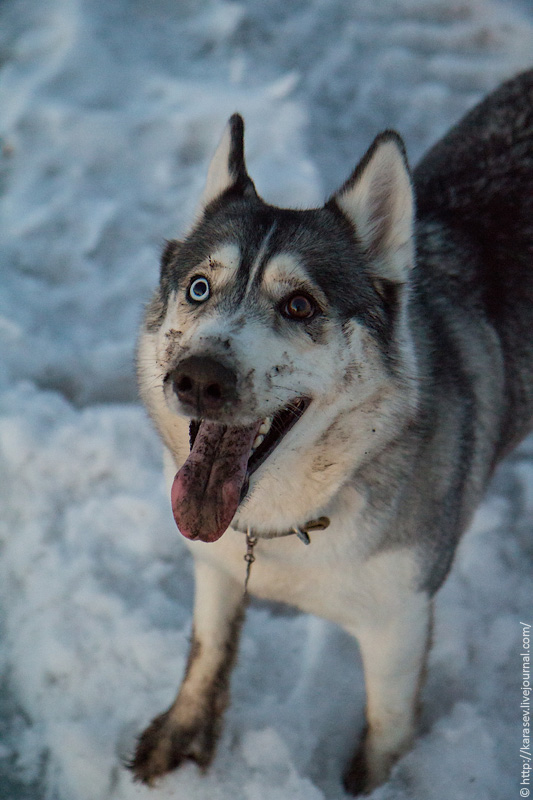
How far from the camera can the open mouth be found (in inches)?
75.6

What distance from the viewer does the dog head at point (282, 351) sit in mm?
1891

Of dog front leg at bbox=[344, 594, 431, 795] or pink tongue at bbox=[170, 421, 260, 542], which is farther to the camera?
dog front leg at bbox=[344, 594, 431, 795]

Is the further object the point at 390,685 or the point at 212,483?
the point at 390,685

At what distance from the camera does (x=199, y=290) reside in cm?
216

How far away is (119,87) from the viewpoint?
515 centimetres

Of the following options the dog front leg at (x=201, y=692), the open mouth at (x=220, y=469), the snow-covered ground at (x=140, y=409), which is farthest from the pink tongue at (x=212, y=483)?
the snow-covered ground at (x=140, y=409)

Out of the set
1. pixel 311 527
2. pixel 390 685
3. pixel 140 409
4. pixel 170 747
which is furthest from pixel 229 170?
pixel 170 747

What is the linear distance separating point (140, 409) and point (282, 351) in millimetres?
1905

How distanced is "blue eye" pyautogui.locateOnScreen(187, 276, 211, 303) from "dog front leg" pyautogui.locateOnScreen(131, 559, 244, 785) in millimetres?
1018

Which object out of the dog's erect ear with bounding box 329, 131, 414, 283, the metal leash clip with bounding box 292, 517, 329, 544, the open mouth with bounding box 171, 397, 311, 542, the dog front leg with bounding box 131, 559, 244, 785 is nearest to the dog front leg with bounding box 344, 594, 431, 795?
the metal leash clip with bounding box 292, 517, 329, 544

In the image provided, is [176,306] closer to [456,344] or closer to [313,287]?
[313,287]

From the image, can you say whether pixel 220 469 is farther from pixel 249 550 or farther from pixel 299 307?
pixel 299 307

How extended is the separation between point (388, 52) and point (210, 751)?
5.35 metres

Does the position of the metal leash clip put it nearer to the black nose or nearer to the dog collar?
the dog collar
